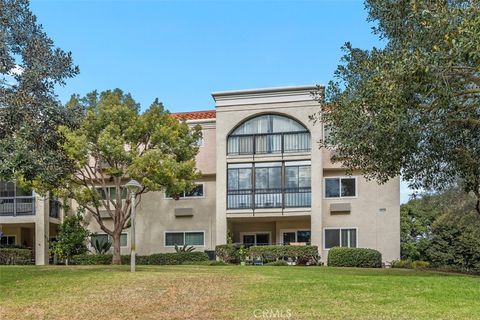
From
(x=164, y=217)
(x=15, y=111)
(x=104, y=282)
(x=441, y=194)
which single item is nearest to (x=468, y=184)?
(x=441, y=194)

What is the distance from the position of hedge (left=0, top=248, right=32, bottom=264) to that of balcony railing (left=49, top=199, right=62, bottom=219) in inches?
116

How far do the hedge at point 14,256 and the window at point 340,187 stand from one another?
16.1 m

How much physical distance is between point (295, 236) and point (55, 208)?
13.8 meters

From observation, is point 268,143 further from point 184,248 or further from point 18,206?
point 18,206

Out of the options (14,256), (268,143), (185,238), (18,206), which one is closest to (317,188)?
(268,143)

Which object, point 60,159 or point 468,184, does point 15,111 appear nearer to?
point 60,159

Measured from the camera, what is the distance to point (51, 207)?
34.1m

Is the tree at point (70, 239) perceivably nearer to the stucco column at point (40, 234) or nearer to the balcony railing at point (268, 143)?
the stucco column at point (40, 234)

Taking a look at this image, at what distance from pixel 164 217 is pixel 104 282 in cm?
1789

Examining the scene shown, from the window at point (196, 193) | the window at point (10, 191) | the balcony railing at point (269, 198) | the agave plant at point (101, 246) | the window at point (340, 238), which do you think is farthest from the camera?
the window at point (196, 193)

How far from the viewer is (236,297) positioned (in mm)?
13242

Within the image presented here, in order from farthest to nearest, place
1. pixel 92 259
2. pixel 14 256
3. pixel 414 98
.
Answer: pixel 14 256
pixel 92 259
pixel 414 98

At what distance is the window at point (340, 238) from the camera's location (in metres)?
30.9

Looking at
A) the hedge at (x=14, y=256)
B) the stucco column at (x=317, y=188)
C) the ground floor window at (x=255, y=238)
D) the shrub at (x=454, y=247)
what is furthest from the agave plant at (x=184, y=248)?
the shrub at (x=454, y=247)
